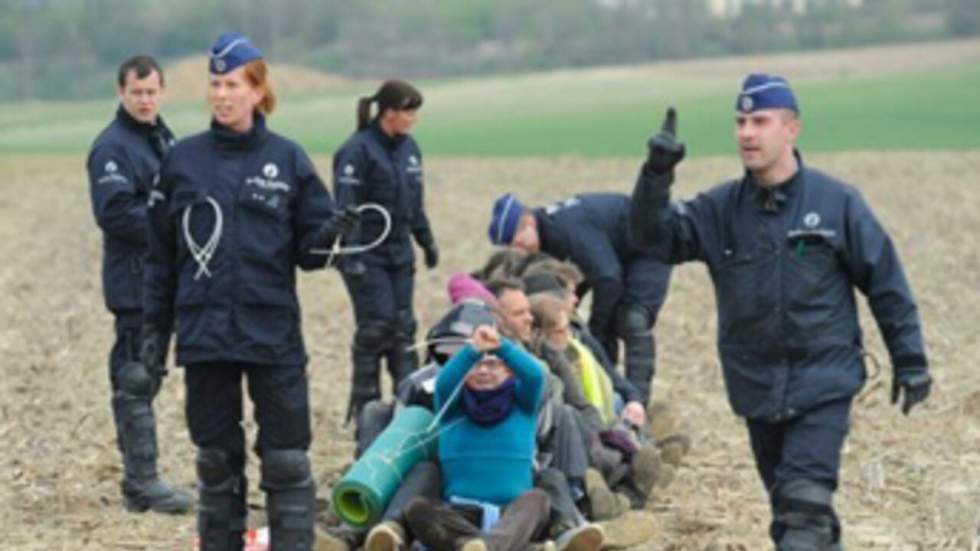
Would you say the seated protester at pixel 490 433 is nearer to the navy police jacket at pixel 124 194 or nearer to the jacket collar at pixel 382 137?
the navy police jacket at pixel 124 194

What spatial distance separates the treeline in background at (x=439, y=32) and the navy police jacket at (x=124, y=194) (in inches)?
4225

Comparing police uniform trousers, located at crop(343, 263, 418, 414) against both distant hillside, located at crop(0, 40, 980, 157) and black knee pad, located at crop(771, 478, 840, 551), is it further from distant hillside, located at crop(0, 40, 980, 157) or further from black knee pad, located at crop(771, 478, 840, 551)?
distant hillside, located at crop(0, 40, 980, 157)

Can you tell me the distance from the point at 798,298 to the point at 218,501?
101 inches

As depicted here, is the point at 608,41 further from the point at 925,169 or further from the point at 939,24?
the point at 925,169

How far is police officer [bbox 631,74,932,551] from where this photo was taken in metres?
8.00

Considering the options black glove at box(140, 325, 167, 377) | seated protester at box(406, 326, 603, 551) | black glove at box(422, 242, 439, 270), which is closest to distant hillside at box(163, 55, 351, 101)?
black glove at box(422, 242, 439, 270)

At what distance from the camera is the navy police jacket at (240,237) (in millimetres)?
8414

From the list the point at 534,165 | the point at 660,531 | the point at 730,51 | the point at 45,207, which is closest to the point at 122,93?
the point at 660,531

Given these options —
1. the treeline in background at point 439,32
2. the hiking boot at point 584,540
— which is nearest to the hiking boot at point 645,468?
the hiking boot at point 584,540

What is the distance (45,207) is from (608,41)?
327 ft

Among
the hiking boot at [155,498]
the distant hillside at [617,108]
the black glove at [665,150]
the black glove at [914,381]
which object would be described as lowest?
the distant hillside at [617,108]

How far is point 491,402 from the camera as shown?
9297 mm

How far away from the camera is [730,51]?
128625mm

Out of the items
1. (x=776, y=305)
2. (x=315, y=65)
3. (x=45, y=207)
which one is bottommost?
(x=315, y=65)
